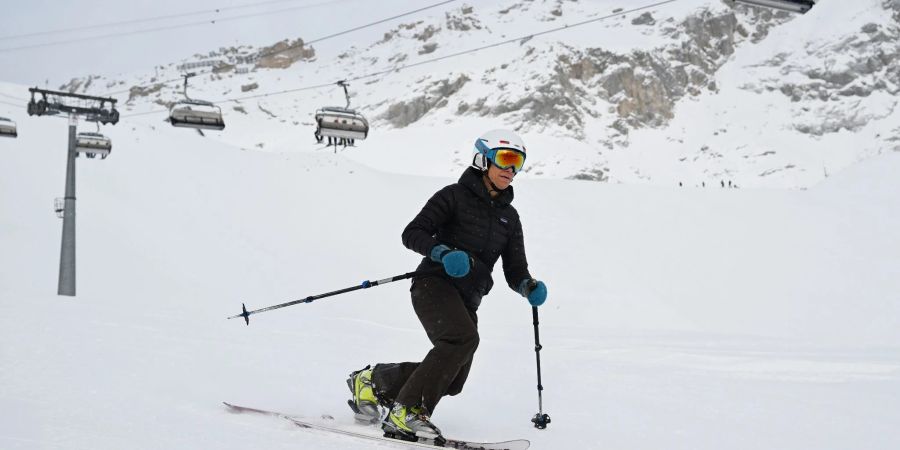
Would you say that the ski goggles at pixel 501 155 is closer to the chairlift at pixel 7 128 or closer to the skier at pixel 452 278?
the skier at pixel 452 278

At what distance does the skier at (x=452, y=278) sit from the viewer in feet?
12.6

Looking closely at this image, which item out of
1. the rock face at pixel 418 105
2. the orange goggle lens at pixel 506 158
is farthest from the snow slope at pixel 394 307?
the rock face at pixel 418 105

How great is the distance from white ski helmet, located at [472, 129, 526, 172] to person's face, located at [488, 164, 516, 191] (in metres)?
0.04

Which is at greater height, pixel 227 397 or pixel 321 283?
pixel 227 397

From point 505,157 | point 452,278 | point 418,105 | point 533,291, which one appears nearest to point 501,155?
point 505,157

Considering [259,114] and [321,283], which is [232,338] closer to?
[321,283]

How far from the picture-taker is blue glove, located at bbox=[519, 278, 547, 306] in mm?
4344

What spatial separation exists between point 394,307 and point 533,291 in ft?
38.3

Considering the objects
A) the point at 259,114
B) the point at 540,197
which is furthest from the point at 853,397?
the point at 259,114

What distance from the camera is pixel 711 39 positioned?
154500 mm

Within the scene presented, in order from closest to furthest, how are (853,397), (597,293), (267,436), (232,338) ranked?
(267,436) → (853,397) → (232,338) → (597,293)

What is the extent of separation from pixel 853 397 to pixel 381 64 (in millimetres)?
178231

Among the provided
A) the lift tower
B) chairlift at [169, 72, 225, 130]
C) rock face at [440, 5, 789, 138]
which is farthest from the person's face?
rock face at [440, 5, 789, 138]

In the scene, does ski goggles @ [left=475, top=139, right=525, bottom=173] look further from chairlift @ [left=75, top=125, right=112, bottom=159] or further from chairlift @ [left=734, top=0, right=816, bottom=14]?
chairlift @ [left=75, top=125, right=112, bottom=159]
